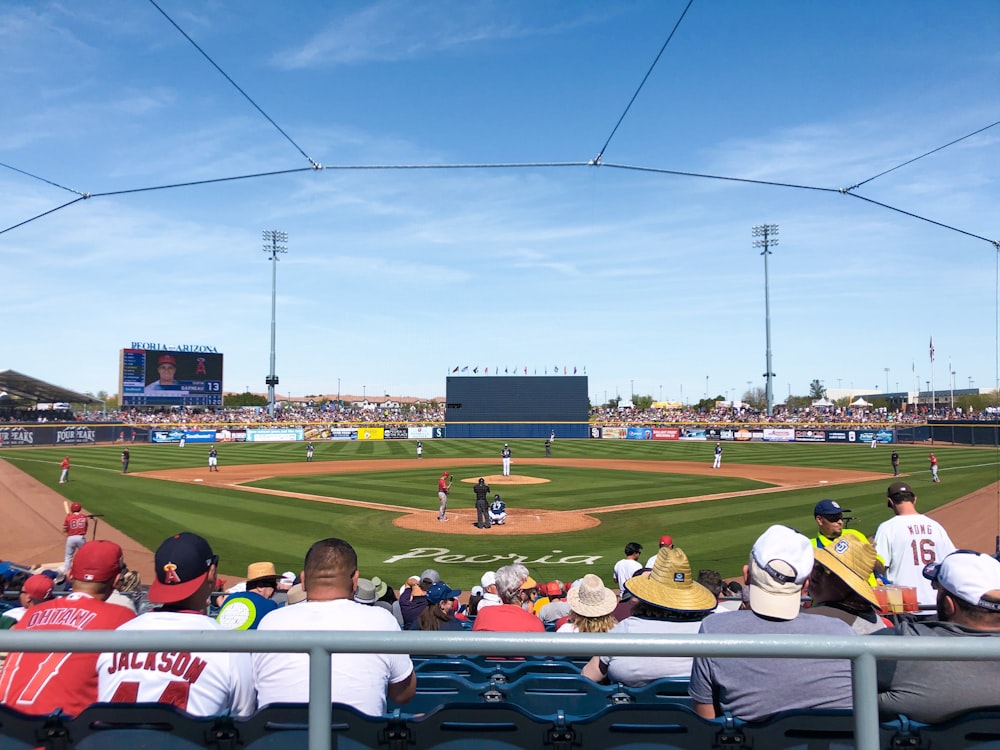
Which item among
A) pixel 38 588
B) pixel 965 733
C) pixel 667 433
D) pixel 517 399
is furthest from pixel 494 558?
pixel 517 399

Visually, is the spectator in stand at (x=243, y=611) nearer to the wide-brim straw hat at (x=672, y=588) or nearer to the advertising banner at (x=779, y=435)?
the wide-brim straw hat at (x=672, y=588)

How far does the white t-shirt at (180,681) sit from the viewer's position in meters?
2.80

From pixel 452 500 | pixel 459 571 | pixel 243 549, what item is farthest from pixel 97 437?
pixel 459 571

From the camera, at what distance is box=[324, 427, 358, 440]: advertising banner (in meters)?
68.5

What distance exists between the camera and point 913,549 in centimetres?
631

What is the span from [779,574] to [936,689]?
0.70 metres

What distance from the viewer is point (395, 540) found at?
18.1 metres

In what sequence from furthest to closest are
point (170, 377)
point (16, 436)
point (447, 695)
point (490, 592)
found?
point (170, 377) → point (16, 436) → point (490, 592) → point (447, 695)

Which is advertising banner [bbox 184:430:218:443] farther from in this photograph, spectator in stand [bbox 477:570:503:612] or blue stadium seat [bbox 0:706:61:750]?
blue stadium seat [bbox 0:706:61:750]

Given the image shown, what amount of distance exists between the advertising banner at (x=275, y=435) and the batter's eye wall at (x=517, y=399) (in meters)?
15.8

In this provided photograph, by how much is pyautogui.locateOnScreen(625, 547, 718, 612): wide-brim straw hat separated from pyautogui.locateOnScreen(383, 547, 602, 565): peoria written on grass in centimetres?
1132

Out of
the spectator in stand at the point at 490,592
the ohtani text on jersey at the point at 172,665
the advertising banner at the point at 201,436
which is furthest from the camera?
the advertising banner at the point at 201,436

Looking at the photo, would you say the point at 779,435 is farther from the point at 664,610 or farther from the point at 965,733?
the point at 965,733

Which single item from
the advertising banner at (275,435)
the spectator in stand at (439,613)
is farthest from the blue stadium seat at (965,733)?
the advertising banner at (275,435)
